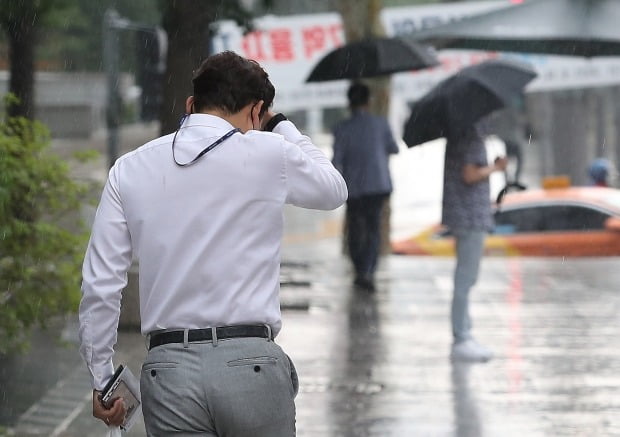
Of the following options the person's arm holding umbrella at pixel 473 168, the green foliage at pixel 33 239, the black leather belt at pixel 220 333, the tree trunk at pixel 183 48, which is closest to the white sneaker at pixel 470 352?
the person's arm holding umbrella at pixel 473 168

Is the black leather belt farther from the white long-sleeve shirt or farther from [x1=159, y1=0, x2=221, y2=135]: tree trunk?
[x1=159, y1=0, x2=221, y2=135]: tree trunk

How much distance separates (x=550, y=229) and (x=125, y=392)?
14414mm

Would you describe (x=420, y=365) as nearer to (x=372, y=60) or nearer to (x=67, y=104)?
(x=372, y=60)

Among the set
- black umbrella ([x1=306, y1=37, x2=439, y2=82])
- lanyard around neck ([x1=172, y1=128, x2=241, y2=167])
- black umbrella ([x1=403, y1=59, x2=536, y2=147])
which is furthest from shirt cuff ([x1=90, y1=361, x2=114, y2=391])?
black umbrella ([x1=306, y1=37, x2=439, y2=82])

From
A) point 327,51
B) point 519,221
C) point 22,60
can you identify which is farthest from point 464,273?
point 327,51

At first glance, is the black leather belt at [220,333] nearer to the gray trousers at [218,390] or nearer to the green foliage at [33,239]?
the gray trousers at [218,390]

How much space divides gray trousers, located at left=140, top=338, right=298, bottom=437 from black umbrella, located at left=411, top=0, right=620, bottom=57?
29.7 feet

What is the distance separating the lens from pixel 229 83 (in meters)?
3.67

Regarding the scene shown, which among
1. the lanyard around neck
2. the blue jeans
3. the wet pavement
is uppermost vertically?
the lanyard around neck

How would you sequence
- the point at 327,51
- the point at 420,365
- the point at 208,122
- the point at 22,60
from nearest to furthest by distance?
the point at 208,122, the point at 420,365, the point at 22,60, the point at 327,51

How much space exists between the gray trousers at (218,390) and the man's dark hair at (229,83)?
635mm

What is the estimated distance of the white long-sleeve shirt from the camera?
11.8 ft

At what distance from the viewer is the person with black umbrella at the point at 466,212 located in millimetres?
8609

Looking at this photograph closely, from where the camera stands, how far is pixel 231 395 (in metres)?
3.52
